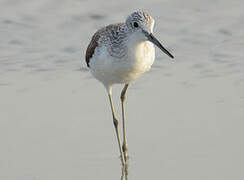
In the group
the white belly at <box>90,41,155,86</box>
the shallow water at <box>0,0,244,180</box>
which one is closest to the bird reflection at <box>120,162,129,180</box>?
the shallow water at <box>0,0,244,180</box>

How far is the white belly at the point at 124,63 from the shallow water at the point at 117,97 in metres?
0.91

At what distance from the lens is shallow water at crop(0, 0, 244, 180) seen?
964cm

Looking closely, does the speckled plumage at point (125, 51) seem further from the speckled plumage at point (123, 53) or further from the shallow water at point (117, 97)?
the shallow water at point (117, 97)

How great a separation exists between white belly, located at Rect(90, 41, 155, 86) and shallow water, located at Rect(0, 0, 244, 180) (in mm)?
907

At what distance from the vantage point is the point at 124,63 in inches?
379

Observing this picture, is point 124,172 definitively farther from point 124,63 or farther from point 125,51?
point 125,51

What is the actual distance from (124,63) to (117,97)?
84.2 inches

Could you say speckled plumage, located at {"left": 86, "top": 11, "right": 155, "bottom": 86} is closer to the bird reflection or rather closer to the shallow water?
the shallow water

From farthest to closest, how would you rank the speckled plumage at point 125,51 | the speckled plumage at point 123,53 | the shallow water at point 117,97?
the shallow water at point 117,97
the speckled plumage at point 123,53
the speckled plumage at point 125,51

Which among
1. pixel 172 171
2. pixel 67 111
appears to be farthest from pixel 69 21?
pixel 172 171

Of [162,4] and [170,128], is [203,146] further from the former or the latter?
[162,4]

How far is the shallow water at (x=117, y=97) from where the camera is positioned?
964 centimetres

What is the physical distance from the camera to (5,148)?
33.0 ft

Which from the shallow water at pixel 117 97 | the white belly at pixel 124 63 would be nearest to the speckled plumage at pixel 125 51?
the white belly at pixel 124 63
